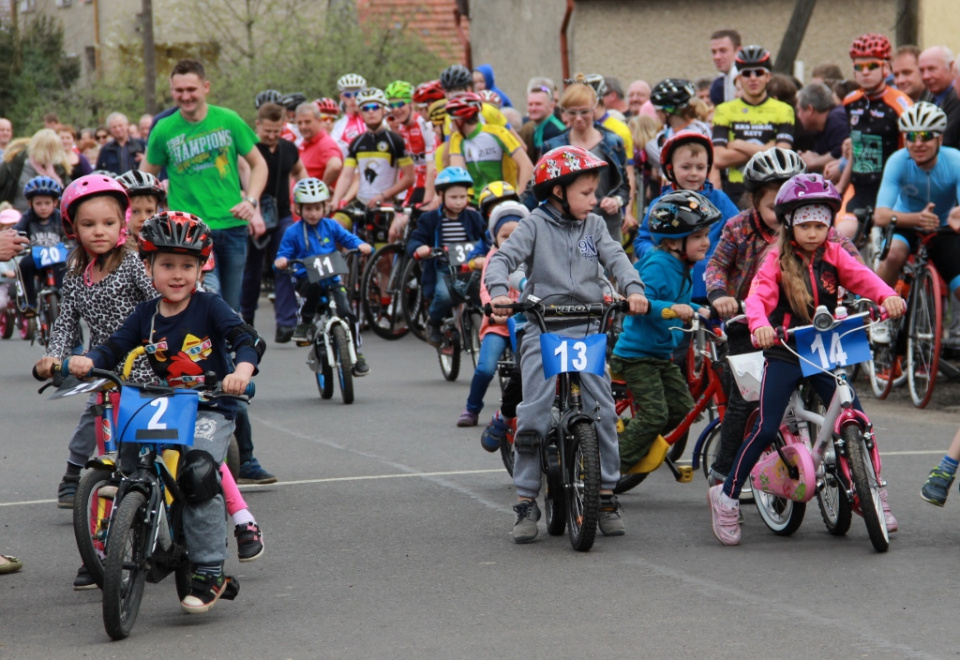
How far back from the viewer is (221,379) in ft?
21.1

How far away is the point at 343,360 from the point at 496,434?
390 cm

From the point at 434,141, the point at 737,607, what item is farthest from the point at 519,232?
the point at 434,141

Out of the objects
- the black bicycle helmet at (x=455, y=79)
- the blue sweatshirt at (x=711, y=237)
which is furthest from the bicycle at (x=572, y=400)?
the black bicycle helmet at (x=455, y=79)

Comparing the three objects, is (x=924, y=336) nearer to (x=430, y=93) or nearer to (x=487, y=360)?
(x=487, y=360)

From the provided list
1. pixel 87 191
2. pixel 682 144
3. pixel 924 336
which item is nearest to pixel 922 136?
pixel 924 336

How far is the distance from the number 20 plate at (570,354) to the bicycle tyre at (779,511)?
90 centimetres

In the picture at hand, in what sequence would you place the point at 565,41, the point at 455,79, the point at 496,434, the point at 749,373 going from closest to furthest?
1. the point at 749,373
2. the point at 496,434
3. the point at 455,79
4. the point at 565,41

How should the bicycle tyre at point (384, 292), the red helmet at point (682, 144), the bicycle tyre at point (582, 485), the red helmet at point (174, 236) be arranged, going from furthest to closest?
the bicycle tyre at point (384, 292)
the red helmet at point (682, 144)
the bicycle tyre at point (582, 485)
the red helmet at point (174, 236)

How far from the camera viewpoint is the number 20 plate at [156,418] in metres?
5.88

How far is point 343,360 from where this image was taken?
12.2m

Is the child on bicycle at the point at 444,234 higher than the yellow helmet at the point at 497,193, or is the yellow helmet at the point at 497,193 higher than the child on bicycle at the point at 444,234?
the yellow helmet at the point at 497,193

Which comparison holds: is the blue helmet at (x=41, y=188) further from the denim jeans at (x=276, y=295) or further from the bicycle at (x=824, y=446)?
the bicycle at (x=824, y=446)

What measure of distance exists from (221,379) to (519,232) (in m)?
1.74

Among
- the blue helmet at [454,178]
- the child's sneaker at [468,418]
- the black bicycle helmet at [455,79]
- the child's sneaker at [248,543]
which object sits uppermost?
the black bicycle helmet at [455,79]
